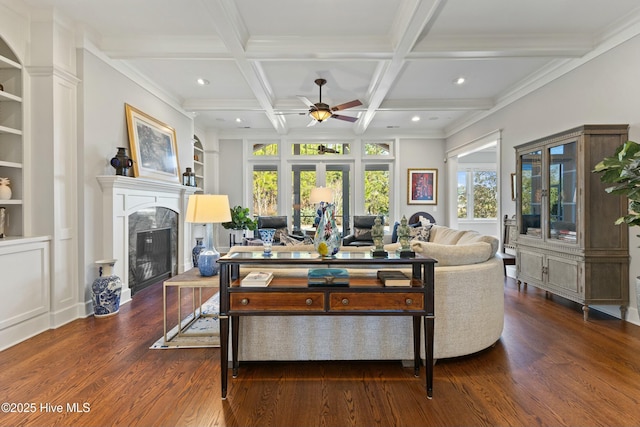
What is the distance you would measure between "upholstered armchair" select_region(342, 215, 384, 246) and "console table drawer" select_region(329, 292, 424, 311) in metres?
4.49

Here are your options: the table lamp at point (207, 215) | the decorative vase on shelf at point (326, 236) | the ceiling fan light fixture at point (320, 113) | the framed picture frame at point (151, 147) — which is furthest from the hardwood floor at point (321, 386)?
the ceiling fan light fixture at point (320, 113)

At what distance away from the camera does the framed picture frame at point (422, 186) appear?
7549 millimetres

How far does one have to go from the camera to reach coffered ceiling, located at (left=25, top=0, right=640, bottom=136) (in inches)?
113

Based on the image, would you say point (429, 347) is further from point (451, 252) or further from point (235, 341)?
point (235, 341)

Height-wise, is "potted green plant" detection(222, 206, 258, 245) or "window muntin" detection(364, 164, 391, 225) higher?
"window muntin" detection(364, 164, 391, 225)

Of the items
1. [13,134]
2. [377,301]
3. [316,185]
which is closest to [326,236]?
[377,301]

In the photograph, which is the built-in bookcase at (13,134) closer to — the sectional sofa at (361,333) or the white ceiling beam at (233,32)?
the white ceiling beam at (233,32)

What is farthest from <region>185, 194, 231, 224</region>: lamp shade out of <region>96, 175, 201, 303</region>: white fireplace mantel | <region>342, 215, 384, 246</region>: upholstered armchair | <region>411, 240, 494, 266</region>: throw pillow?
<region>342, 215, 384, 246</region>: upholstered armchair

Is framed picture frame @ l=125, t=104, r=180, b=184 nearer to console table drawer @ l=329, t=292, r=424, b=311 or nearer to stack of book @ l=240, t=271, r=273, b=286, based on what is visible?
stack of book @ l=240, t=271, r=273, b=286

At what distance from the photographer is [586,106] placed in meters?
3.56

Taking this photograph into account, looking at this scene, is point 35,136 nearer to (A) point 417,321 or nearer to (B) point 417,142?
(A) point 417,321

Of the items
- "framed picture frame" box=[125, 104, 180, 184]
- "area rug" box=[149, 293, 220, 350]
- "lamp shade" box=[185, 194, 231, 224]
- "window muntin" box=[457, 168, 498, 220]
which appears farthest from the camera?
"window muntin" box=[457, 168, 498, 220]

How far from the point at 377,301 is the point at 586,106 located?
363cm

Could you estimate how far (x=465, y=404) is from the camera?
1853mm
